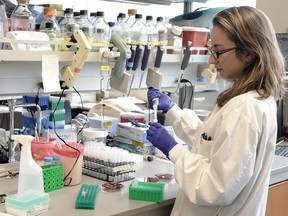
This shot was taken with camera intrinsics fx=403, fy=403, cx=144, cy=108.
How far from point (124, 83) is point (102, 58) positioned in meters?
0.20

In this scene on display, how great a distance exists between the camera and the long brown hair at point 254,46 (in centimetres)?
135

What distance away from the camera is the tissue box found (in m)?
2.00

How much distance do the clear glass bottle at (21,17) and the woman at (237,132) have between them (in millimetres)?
764

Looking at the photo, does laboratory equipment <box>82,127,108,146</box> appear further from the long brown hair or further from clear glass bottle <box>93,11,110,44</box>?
the long brown hair

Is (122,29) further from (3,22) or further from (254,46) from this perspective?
(254,46)

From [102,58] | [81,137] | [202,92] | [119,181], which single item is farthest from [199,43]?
[119,181]

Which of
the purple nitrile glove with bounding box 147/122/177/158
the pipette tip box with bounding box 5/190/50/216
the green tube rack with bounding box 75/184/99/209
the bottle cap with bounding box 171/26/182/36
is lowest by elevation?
the green tube rack with bounding box 75/184/99/209

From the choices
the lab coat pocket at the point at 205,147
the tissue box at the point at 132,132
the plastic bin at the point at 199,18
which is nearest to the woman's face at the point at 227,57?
the lab coat pocket at the point at 205,147

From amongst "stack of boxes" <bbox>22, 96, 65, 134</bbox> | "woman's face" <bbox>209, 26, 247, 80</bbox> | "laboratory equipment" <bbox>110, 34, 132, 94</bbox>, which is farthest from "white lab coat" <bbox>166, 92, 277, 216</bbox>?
"stack of boxes" <bbox>22, 96, 65, 134</bbox>

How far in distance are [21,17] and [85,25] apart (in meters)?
0.31

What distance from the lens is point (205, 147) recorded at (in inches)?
55.6

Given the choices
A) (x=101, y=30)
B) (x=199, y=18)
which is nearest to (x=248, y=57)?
(x=101, y=30)

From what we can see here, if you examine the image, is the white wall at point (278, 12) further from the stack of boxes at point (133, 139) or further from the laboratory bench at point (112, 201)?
the laboratory bench at point (112, 201)

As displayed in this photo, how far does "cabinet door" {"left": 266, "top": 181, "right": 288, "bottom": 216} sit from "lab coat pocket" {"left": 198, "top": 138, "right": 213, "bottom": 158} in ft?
2.31
